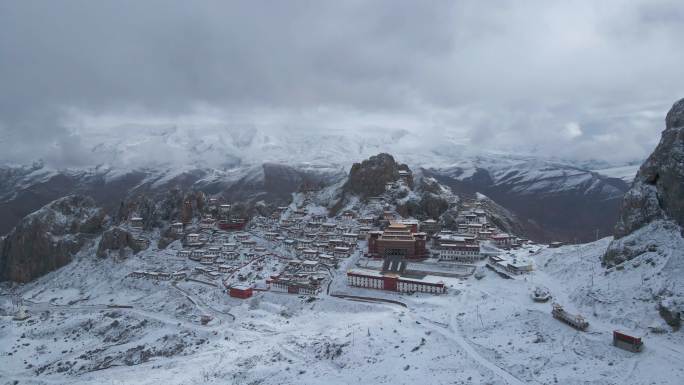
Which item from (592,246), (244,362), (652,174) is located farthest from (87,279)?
(652,174)

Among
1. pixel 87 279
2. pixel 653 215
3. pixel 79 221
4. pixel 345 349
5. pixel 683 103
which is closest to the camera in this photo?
pixel 345 349

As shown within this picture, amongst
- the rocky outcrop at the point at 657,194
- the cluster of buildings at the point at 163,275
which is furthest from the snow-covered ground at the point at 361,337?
the rocky outcrop at the point at 657,194

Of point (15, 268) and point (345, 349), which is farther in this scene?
point (15, 268)

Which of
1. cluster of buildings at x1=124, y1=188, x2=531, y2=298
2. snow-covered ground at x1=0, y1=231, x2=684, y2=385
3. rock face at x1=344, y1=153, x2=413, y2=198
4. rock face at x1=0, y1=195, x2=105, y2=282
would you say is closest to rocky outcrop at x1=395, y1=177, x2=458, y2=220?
cluster of buildings at x1=124, y1=188, x2=531, y2=298

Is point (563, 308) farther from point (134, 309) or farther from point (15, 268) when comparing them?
point (15, 268)

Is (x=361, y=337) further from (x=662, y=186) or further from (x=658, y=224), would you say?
A: (x=662, y=186)

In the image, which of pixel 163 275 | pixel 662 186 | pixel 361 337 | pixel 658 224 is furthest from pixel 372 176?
pixel 658 224
